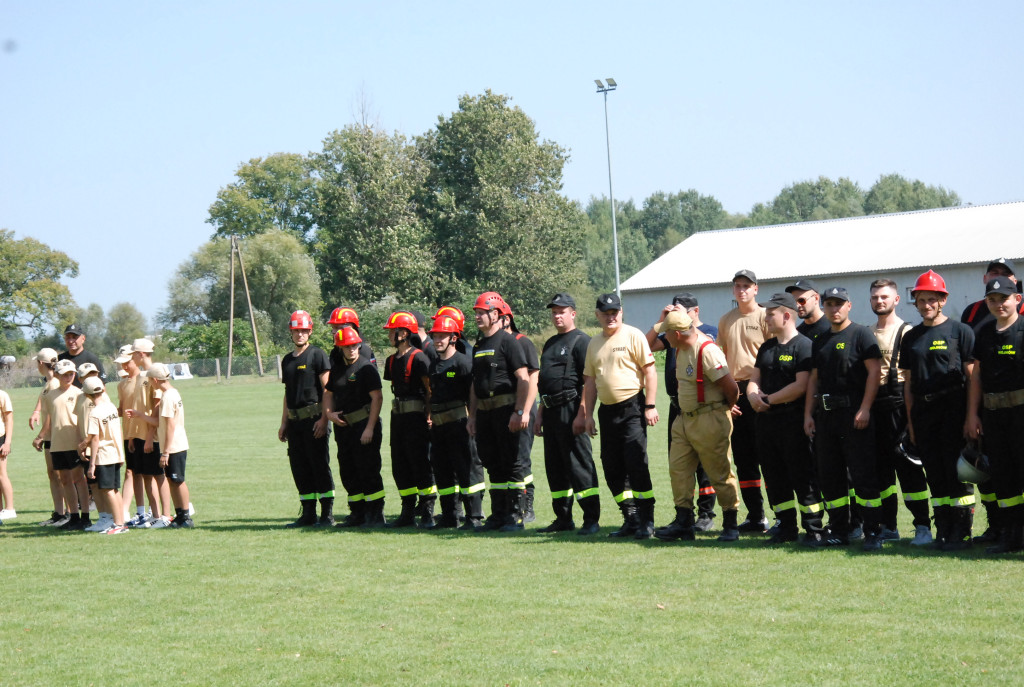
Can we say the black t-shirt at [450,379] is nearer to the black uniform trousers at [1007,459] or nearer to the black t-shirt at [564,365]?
the black t-shirt at [564,365]

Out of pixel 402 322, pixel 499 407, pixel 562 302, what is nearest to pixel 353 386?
pixel 402 322

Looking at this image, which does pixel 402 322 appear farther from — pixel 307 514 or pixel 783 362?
Result: pixel 783 362

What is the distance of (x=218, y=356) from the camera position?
223ft

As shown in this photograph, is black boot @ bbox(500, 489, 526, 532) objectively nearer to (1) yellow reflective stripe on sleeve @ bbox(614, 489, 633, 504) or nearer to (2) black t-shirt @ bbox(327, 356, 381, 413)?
(1) yellow reflective stripe on sleeve @ bbox(614, 489, 633, 504)

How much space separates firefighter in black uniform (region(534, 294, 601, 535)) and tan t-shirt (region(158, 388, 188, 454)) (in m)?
4.06

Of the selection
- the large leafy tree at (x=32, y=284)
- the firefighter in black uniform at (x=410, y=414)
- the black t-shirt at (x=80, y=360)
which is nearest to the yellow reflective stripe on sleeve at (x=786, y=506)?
the firefighter in black uniform at (x=410, y=414)

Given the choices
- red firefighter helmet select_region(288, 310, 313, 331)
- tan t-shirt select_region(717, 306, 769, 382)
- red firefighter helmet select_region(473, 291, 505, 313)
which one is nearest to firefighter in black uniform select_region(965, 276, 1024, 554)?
tan t-shirt select_region(717, 306, 769, 382)

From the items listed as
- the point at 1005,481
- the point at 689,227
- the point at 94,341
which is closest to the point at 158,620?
the point at 1005,481

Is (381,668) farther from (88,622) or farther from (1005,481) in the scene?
(1005,481)

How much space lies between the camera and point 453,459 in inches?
431

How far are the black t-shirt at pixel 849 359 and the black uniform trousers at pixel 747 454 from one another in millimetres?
1252

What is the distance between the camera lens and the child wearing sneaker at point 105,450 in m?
11.5

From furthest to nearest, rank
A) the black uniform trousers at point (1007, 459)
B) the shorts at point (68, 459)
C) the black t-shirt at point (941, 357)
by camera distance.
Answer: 1. the shorts at point (68, 459)
2. the black t-shirt at point (941, 357)
3. the black uniform trousers at point (1007, 459)

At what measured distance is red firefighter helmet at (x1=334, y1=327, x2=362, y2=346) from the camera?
11.4 metres
